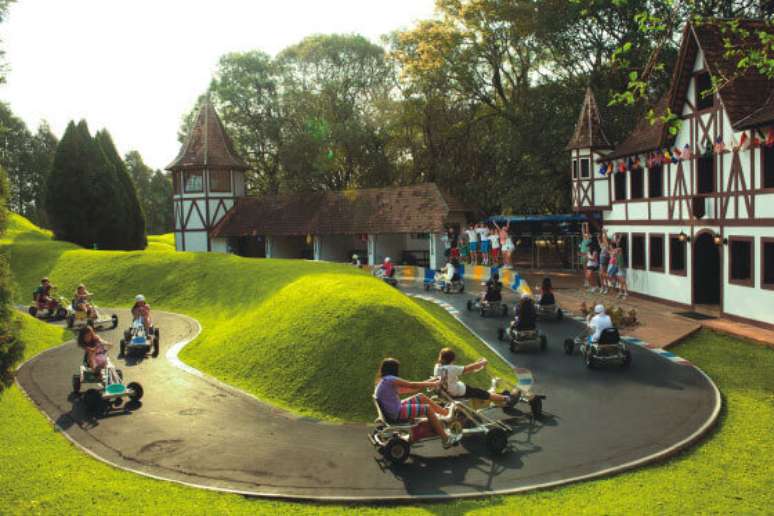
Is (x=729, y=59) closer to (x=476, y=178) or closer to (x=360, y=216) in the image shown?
(x=360, y=216)

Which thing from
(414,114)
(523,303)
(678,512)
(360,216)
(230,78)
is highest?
(230,78)

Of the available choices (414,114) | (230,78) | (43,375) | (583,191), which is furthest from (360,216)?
(43,375)

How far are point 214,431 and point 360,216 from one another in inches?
1193

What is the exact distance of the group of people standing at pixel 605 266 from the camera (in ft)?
95.8

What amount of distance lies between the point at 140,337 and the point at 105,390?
5.46 metres

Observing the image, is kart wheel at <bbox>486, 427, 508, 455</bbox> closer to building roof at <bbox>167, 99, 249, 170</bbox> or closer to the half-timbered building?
the half-timbered building

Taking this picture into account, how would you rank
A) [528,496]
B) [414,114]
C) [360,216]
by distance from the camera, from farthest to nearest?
[414,114] < [360,216] < [528,496]

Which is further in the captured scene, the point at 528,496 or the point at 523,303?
the point at 523,303

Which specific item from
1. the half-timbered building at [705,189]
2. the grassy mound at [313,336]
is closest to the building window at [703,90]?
the half-timbered building at [705,189]

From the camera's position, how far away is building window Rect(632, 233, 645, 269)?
3011 centimetres

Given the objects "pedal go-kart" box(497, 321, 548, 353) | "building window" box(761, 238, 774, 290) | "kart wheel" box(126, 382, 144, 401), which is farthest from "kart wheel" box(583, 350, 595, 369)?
"kart wheel" box(126, 382, 144, 401)

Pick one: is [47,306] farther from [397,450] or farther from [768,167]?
[768,167]

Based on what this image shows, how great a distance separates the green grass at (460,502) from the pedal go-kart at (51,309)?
14.5 m

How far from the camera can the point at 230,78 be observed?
55125mm
